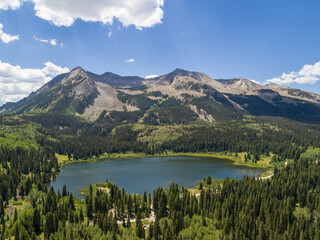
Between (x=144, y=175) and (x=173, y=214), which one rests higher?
(x=173, y=214)

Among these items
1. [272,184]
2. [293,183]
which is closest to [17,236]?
[272,184]

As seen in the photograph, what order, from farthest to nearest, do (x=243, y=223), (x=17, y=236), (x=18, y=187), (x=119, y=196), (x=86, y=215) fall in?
1. (x=18, y=187)
2. (x=119, y=196)
3. (x=86, y=215)
4. (x=243, y=223)
5. (x=17, y=236)

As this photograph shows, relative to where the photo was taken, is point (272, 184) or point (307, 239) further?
point (272, 184)

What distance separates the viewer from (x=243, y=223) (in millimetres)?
84875

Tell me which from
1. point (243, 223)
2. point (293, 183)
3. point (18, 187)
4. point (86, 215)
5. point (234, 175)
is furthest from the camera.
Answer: point (234, 175)

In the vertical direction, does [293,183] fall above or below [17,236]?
above

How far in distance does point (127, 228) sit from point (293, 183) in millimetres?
87932

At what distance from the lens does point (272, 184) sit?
395 ft

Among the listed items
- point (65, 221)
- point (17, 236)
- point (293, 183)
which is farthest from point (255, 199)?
point (17, 236)

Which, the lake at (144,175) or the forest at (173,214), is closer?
the forest at (173,214)

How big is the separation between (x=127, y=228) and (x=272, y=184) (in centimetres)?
8012

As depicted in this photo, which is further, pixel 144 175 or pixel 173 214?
pixel 144 175

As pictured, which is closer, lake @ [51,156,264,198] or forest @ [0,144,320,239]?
forest @ [0,144,320,239]

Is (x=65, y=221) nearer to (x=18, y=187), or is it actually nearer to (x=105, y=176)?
(x=18, y=187)
